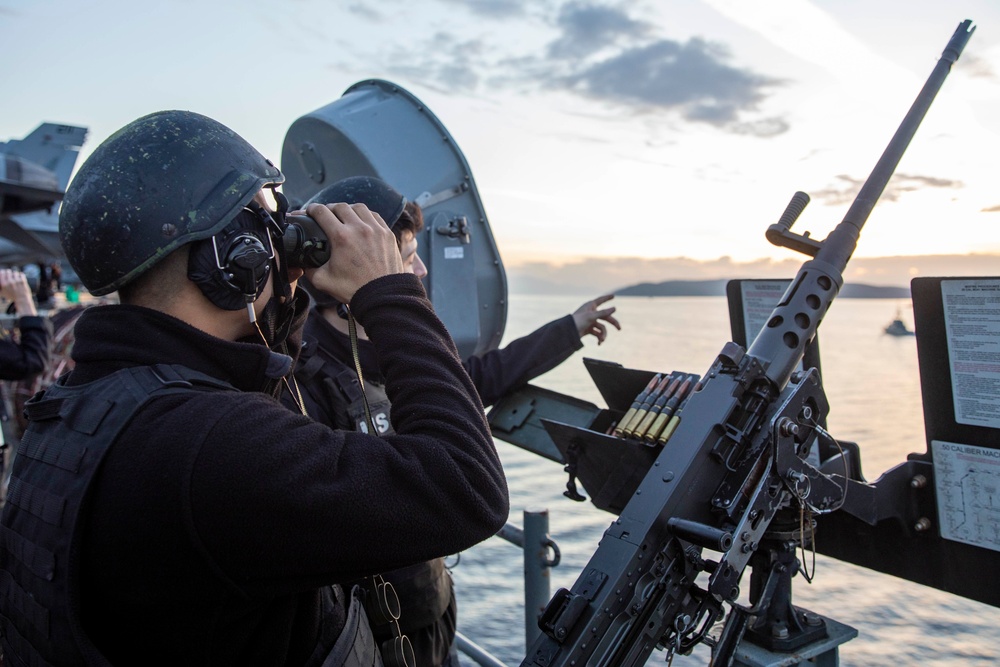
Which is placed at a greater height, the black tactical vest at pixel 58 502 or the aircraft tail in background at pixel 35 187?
the black tactical vest at pixel 58 502

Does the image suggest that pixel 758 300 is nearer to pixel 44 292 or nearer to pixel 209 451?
pixel 209 451

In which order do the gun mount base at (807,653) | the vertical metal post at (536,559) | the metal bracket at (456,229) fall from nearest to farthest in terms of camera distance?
the gun mount base at (807,653), the vertical metal post at (536,559), the metal bracket at (456,229)

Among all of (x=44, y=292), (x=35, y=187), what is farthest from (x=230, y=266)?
(x=44, y=292)

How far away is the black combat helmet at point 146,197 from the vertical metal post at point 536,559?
209 centimetres

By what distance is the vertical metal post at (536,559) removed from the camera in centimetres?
318

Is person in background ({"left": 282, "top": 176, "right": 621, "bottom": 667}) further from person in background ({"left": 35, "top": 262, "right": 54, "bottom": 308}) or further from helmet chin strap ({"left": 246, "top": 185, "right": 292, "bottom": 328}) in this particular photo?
person in background ({"left": 35, "top": 262, "right": 54, "bottom": 308})

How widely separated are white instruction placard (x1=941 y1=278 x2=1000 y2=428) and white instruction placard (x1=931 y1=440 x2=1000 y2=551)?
10 centimetres

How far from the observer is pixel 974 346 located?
7.40 ft

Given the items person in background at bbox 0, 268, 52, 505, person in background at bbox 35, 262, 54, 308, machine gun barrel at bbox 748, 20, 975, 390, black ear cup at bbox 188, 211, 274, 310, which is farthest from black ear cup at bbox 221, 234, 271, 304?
person in background at bbox 35, 262, 54, 308

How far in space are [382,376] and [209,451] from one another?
1046 millimetres

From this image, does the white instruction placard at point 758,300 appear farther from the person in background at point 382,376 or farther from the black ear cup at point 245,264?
the black ear cup at point 245,264

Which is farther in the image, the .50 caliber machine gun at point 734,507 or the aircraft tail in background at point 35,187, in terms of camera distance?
the aircraft tail in background at point 35,187

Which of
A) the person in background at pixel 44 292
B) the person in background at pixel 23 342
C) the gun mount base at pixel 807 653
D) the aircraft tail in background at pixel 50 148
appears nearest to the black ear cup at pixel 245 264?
the gun mount base at pixel 807 653

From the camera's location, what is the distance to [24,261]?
1095 inches
